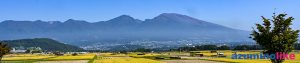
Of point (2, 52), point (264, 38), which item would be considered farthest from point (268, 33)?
point (2, 52)

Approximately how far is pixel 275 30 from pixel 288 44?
1450 mm

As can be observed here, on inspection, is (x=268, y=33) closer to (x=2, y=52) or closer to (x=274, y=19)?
(x=274, y=19)

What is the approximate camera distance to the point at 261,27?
43.1 m

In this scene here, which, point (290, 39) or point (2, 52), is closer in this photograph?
point (290, 39)

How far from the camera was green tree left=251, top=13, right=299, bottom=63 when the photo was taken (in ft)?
139

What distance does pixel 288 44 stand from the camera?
1679 inches

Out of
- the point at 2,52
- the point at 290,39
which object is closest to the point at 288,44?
the point at 290,39

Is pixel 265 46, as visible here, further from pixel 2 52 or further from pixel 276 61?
pixel 2 52

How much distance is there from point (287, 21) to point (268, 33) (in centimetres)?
174

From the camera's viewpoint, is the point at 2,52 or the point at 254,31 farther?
the point at 2,52

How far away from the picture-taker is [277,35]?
140ft

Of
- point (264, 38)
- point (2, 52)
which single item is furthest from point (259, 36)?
point (2, 52)

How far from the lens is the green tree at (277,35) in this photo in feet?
139

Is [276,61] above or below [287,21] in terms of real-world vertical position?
below
